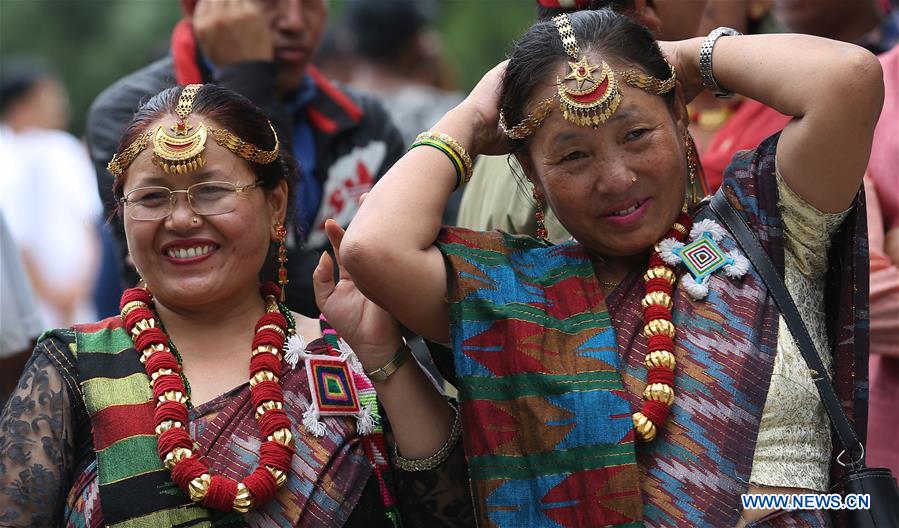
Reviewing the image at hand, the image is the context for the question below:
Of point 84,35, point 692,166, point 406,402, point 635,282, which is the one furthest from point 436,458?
point 84,35

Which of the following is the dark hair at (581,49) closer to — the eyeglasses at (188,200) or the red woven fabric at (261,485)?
the eyeglasses at (188,200)

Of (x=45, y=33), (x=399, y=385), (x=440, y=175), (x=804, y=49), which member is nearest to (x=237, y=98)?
(x=440, y=175)

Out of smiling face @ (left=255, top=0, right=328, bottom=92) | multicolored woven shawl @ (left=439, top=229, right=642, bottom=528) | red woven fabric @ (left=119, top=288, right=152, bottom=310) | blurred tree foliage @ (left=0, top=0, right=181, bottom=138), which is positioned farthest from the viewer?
blurred tree foliage @ (left=0, top=0, right=181, bottom=138)

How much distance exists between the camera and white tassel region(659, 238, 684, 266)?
3.06 metres

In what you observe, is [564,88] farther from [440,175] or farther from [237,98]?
[237,98]

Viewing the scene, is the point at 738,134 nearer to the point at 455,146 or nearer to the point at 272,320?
the point at 455,146

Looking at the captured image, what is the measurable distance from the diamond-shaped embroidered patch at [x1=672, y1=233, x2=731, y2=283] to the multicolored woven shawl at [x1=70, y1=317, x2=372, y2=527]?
944mm

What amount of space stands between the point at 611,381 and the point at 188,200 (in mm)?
1208

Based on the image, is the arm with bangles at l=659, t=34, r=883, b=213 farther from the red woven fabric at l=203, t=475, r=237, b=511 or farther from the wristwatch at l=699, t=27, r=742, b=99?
the red woven fabric at l=203, t=475, r=237, b=511

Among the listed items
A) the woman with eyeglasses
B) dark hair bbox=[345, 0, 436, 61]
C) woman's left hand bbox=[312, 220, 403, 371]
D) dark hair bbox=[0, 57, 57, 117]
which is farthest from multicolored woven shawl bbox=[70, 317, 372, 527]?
dark hair bbox=[0, 57, 57, 117]

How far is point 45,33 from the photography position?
1752 centimetres

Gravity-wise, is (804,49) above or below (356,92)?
above

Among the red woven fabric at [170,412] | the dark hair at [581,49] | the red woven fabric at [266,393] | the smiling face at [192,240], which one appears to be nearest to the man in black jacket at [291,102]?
the smiling face at [192,240]

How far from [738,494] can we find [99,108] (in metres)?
2.70
